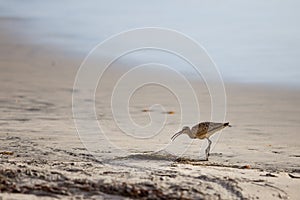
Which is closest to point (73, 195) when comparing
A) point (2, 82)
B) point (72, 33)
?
point (2, 82)

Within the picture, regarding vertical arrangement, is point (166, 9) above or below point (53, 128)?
above

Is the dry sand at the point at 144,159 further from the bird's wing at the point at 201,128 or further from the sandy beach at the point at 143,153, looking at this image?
the bird's wing at the point at 201,128

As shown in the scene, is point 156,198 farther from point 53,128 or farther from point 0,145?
point 53,128

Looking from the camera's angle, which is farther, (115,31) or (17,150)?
(115,31)

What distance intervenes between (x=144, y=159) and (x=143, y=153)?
17.7 inches

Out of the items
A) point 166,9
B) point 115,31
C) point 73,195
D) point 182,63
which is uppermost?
point 166,9

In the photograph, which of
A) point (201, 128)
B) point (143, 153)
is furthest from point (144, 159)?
point (201, 128)

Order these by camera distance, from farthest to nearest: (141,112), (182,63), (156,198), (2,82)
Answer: (182,63)
(2,82)
(141,112)
(156,198)

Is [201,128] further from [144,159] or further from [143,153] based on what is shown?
[144,159]

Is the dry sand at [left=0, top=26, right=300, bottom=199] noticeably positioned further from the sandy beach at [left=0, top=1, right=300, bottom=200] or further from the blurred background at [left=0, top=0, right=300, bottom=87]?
the blurred background at [left=0, top=0, right=300, bottom=87]

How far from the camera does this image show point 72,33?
1617 centimetres

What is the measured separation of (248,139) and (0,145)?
9.98 feet

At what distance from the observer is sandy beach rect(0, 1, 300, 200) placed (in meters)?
4.30

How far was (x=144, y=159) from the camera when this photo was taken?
556 cm
